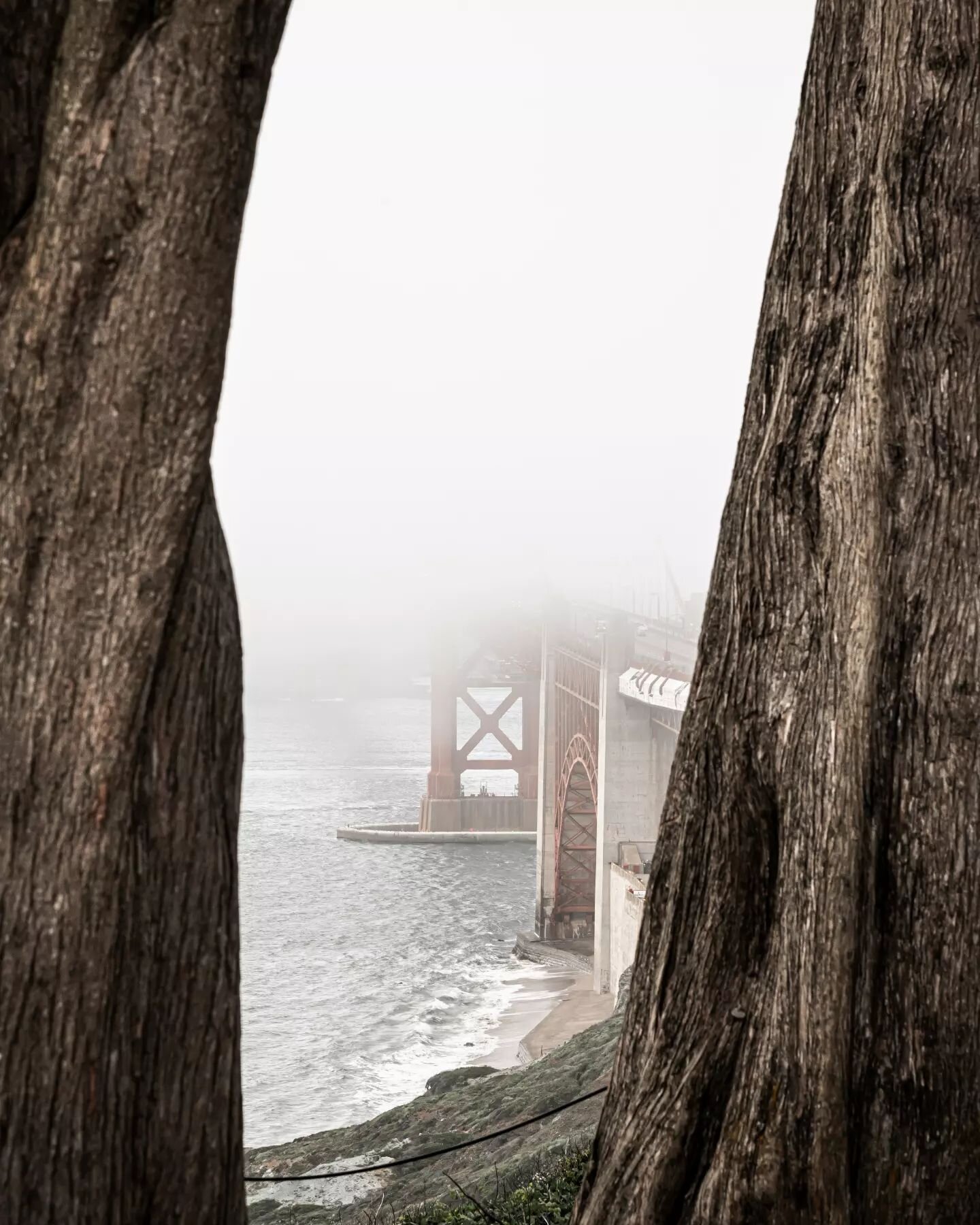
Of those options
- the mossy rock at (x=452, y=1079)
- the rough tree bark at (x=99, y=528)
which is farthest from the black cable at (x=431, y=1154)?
the mossy rock at (x=452, y=1079)

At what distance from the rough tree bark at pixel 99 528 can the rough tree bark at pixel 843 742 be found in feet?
3.67

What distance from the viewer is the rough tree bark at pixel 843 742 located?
2600 mm

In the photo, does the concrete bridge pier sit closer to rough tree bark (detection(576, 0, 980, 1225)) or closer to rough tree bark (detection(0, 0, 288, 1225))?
rough tree bark (detection(576, 0, 980, 1225))

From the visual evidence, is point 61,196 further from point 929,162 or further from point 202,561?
point 929,162

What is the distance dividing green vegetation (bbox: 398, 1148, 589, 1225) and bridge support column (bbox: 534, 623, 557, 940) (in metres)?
28.8

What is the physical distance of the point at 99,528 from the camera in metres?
2.11

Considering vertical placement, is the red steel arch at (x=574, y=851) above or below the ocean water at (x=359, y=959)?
above

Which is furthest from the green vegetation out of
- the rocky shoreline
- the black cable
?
the rocky shoreline

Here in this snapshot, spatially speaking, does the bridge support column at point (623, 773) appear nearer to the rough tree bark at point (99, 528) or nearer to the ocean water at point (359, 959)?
the ocean water at point (359, 959)

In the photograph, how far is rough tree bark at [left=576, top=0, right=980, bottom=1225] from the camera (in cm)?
260

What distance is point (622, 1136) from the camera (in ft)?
9.20

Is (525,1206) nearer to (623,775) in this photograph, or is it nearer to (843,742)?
(843,742)

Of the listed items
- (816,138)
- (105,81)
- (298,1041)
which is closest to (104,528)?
(105,81)

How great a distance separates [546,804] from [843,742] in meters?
32.2
